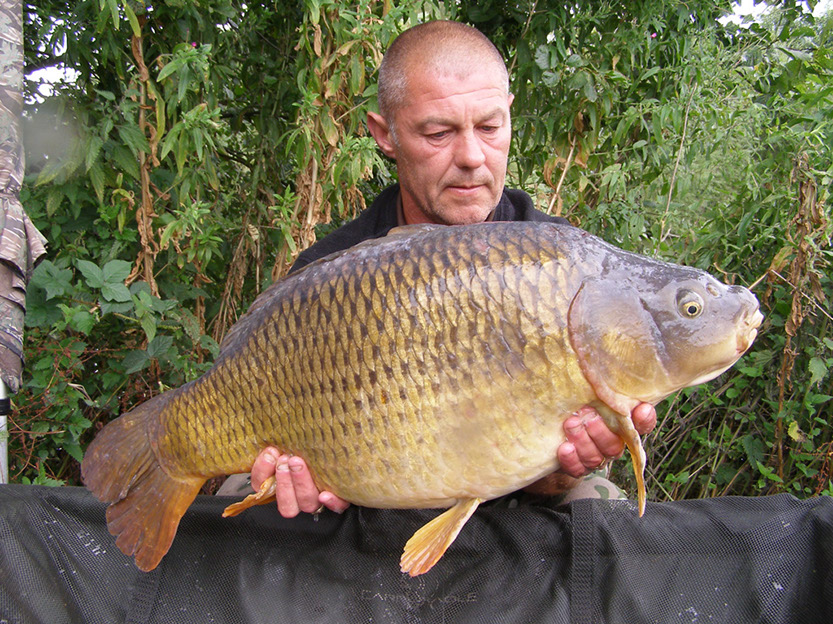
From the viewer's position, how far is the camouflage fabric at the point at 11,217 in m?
1.62

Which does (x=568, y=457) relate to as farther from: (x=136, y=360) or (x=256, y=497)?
(x=136, y=360)

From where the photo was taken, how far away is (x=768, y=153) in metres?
2.44

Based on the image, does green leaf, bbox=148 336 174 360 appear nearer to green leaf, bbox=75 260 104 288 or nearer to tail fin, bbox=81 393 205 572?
green leaf, bbox=75 260 104 288

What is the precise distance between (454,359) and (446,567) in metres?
0.50

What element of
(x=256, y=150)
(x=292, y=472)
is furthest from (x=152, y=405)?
(x=256, y=150)

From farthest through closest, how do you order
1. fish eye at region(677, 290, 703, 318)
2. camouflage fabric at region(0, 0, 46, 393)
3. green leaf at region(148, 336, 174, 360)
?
green leaf at region(148, 336, 174, 360), camouflage fabric at region(0, 0, 46, 393), fish eye at region(677, 290, 703, 318)

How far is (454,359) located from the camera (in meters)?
1.08

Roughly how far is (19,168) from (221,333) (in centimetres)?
99

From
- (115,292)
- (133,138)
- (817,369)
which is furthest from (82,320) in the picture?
(817,369)

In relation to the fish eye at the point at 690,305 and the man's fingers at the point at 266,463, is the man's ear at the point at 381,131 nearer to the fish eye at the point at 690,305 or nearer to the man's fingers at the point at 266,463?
the man's fingers at the point at 266,463

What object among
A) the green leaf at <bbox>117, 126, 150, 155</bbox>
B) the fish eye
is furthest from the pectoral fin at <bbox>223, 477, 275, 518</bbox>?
the green leaf at <bbox>117, 126, 150, 155</bbox>

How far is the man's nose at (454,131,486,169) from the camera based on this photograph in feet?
5.69

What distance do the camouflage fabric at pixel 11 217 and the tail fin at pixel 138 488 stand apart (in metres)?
0.47

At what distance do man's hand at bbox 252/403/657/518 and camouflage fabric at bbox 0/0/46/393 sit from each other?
757 mm
